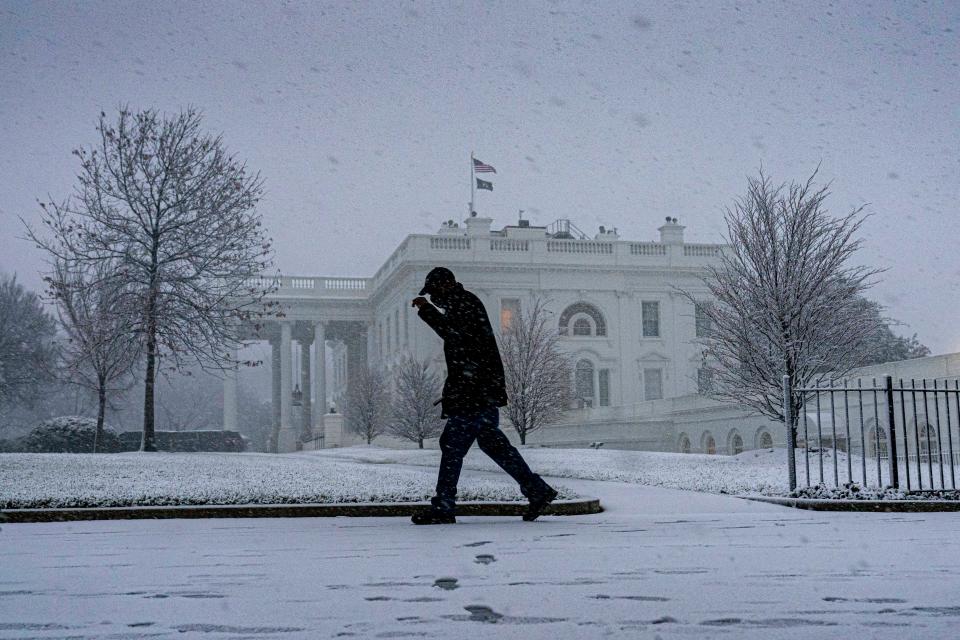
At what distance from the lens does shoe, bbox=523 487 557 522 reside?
7832 millimetres

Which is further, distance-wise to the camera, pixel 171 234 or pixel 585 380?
pixel 585 380

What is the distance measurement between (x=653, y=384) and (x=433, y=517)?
49980 mm

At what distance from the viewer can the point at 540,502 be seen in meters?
7.88

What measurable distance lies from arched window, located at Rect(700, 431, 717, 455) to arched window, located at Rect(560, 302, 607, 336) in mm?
18031

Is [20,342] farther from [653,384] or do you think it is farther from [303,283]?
[653,384]

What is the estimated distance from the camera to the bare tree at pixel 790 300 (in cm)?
1964

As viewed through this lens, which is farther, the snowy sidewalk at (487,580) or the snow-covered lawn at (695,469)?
the snow-covered lawn at (695,469)

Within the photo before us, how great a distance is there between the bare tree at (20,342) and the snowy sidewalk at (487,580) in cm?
3594

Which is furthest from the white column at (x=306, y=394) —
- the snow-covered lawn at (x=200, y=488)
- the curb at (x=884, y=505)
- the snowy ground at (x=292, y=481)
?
the curb at (x=884, y=505)

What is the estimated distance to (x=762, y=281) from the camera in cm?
2002

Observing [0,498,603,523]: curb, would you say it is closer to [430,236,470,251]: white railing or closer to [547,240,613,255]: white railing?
[430,236,470,251]: white railing

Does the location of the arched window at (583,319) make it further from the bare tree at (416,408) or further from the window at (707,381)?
the window at (707,381)

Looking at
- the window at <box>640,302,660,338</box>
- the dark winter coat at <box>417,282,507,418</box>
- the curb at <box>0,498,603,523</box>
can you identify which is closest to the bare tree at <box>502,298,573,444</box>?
the curb at <box>0,498,603,523</box>

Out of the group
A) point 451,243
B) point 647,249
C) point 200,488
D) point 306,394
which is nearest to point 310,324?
point 306,394
